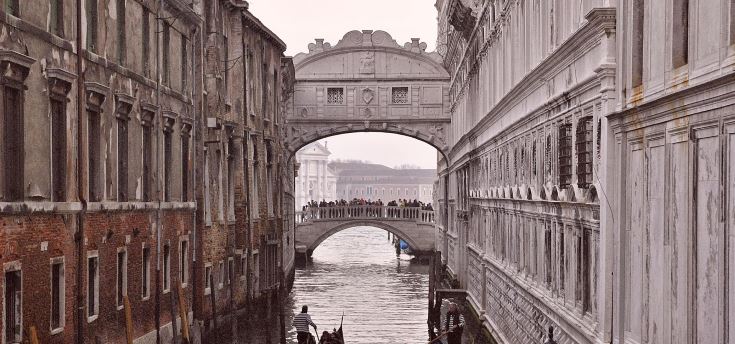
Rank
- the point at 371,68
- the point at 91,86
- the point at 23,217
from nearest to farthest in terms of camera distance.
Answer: the point at 23,217
the point at 91,86
the point at 371,68

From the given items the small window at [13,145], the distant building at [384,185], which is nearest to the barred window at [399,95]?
the small window at [13,145]

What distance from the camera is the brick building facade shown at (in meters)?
12.0

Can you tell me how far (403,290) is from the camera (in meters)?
38.4

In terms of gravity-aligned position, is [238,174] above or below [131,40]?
below

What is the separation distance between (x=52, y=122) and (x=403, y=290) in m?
26.2

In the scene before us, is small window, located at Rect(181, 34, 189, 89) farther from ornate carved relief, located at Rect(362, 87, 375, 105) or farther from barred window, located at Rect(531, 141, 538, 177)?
ornate carved relief, located at Rect(362, 87, 375, 105)

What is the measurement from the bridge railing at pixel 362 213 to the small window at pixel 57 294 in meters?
37.0

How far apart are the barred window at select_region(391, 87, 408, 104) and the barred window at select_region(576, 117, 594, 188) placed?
2647 centimetres

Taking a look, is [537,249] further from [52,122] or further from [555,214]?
[52,122]

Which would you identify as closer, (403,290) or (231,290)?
(231,290)

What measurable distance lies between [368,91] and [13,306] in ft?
88.3

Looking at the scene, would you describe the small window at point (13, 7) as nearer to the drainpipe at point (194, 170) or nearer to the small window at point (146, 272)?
the small window at point (146, 272)

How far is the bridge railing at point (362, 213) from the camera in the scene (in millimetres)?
51031

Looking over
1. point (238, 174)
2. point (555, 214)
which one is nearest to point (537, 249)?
point (555, 214)
